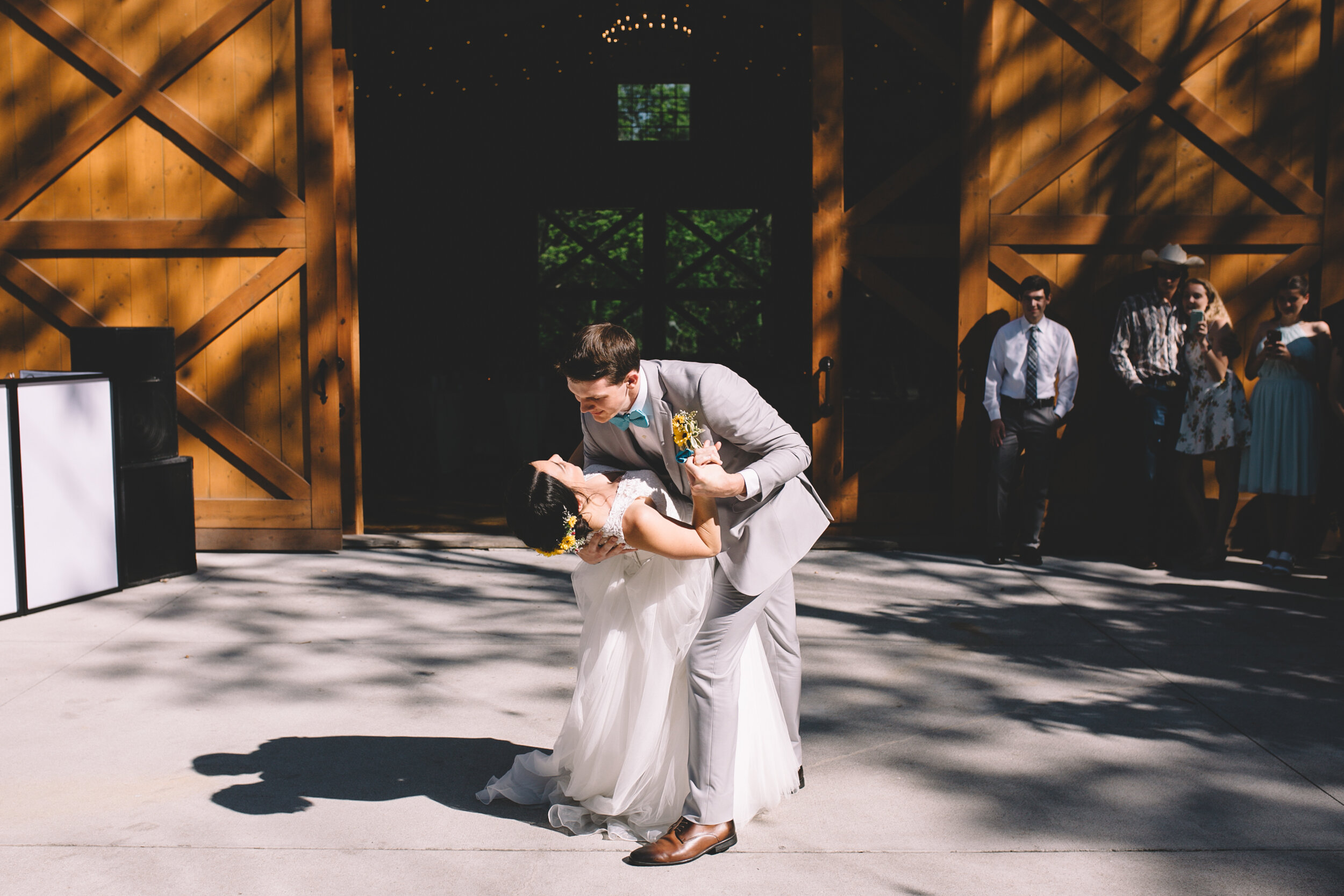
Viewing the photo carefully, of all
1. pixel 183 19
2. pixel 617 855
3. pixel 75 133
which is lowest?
pixel 617 855

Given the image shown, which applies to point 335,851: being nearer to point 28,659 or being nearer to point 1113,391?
point 28,659

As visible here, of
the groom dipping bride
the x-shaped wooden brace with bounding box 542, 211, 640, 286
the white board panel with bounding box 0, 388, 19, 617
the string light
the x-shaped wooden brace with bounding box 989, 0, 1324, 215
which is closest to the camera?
the groom dipping bride

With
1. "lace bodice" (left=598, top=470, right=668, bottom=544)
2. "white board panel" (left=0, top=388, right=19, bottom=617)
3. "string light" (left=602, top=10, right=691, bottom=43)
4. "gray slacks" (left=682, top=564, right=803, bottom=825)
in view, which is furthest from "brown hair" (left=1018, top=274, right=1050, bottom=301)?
"string light" (left=602, top=10, right=691, bottom=43)

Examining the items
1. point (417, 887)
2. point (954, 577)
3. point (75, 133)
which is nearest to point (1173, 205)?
point (954, 577)

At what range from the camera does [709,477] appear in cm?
293

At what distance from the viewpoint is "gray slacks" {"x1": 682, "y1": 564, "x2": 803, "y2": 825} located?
10.5 feet

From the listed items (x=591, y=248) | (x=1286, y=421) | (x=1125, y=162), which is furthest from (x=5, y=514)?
(x=591, y=248)

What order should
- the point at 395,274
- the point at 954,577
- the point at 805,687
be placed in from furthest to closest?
the point at 395,274 < the point at 954,577 < the point at 805,687

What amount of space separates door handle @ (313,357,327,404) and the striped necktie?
4.83m

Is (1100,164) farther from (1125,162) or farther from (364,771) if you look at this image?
(364,771)

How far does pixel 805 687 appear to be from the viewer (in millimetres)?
4734

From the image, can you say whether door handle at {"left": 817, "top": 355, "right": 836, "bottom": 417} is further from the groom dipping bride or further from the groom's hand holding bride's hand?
the groom's hand holding bride's hand

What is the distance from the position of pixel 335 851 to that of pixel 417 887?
36 cm

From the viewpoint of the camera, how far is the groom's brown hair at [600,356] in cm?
301
